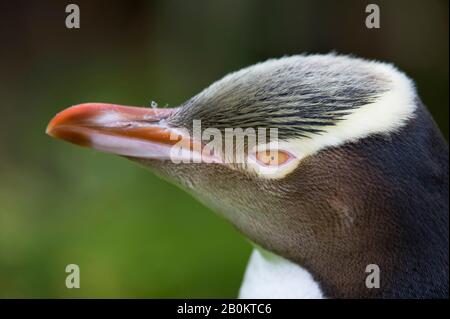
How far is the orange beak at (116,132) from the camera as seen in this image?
61.3 inches

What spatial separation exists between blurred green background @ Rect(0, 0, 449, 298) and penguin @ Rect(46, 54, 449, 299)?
73.1 inches

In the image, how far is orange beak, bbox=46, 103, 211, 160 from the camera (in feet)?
5.11

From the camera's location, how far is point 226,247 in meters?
3.80

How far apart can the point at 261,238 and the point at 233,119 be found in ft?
0.98

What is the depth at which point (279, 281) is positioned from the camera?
68.1 inches

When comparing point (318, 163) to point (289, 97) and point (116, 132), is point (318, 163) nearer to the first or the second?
point (289, 97)

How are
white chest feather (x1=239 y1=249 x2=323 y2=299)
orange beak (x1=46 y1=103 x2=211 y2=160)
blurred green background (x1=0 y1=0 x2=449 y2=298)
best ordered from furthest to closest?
blurred green background (x1=0 y1=0 x2=449 y2=298)
white chest feather (x1=239 y1=249 x2=323 y2=299)
orange beak (x1=46 y1=103 x2=211 y2=160)

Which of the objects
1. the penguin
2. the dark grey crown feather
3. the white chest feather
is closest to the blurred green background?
the white chest feather

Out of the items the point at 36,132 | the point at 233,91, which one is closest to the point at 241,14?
the point at 36,132

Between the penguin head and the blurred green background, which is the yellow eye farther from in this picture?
the blurred green background

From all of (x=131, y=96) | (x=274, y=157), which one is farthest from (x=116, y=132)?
(x=131, y=96)

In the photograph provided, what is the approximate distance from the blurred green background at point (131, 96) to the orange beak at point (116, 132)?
192 centimetres

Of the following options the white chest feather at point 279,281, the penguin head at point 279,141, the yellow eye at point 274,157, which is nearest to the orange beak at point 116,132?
the penguin head at point 279,141

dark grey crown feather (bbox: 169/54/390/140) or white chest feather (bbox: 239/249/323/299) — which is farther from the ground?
dark grey crown feather (bbox: 169/54/390/140)
